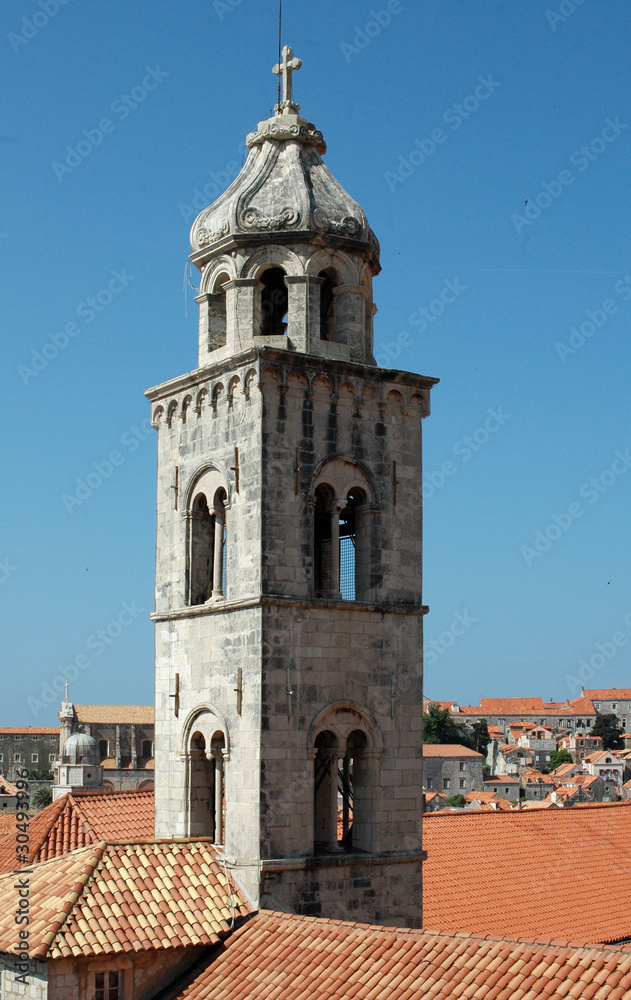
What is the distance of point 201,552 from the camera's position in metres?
19.0

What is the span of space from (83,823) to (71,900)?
8589mm

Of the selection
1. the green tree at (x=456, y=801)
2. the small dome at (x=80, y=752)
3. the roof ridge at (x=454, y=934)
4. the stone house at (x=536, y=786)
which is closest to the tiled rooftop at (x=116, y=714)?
the green tree at (x=456, y=801)

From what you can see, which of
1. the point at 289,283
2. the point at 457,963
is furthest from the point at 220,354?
the point at 457,963

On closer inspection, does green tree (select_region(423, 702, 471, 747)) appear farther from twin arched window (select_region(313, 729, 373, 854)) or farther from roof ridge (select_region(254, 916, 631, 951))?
roof ridge (select_region(254, 916, 631, 951))

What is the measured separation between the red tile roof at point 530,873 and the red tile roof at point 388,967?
6453 mm

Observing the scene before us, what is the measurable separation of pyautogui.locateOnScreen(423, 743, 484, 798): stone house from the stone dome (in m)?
110

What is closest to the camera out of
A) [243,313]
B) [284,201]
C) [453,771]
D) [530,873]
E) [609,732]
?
[243,313]

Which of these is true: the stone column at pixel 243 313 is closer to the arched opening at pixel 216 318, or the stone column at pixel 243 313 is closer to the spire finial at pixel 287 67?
the arched opening at pixel 216 318

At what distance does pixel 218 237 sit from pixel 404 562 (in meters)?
5.63

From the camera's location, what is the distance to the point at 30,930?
14.6 metres

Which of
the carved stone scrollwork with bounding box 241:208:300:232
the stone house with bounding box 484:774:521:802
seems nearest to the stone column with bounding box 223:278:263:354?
the carved stone scrollwork with bounding box 241:208:300:232

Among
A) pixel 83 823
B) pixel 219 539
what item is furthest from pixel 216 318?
pixel 83 823

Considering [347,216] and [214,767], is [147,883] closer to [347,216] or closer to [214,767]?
[214,767]

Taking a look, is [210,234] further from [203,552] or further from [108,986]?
[108,986]
